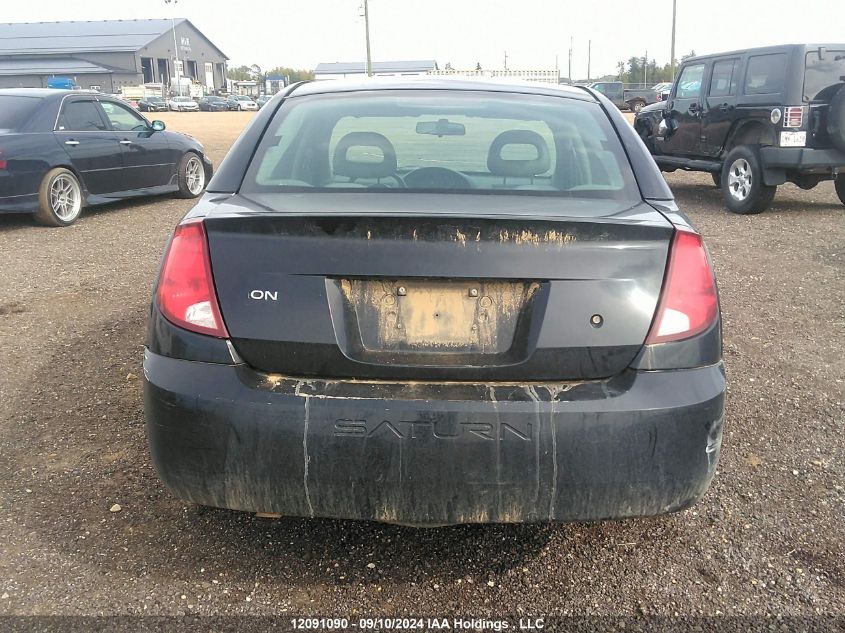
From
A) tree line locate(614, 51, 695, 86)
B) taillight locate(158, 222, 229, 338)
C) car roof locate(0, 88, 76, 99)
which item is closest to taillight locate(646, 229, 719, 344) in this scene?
taillight locate(158, 222, 229, 338)

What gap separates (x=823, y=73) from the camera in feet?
29.6

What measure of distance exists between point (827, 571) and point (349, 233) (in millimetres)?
1929

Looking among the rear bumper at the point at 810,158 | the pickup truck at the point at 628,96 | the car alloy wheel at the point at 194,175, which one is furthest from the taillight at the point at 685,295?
the pickup truck at the point at 628,96

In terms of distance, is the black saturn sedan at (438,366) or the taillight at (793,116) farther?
the taillight at (793,116)

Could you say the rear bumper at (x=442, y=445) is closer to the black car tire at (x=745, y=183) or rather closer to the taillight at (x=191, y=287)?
the taillight at (x=191, y=287)

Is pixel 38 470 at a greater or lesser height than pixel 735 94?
lesser

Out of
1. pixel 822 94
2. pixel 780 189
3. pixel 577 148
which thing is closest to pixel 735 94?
pixel 822 94

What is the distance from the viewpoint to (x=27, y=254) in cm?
764

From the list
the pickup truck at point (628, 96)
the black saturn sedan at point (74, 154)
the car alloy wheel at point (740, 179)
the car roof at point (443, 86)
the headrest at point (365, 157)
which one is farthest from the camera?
the pickup truck at point (628, 96)

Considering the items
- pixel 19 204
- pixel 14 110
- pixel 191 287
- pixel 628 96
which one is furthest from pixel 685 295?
pixel 628 96

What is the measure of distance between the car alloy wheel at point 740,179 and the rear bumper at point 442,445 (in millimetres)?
8454

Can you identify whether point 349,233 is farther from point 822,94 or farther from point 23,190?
point 822,94

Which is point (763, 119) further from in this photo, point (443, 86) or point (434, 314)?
point (434, 314)

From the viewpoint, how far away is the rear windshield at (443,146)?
2.68 meters
